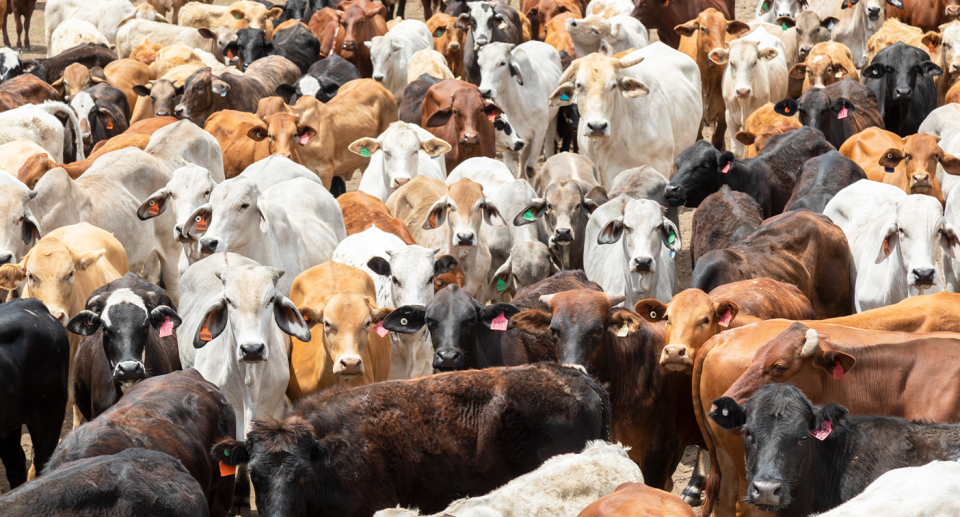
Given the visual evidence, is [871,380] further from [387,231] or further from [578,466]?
[387,231]

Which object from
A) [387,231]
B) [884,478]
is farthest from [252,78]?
[884,478]

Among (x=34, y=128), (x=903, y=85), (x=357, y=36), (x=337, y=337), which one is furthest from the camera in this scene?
(x=357, y=36)

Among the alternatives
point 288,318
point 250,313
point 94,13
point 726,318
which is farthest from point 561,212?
point 94,13

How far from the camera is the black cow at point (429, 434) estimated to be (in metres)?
4.57

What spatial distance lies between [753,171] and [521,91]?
136 inches

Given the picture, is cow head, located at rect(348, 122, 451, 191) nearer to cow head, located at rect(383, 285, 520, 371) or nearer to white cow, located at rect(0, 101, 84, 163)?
white cow, located at rect(0, 101, 84, 163)

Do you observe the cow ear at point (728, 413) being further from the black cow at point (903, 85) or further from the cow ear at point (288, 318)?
the black cow at point (903, 85)

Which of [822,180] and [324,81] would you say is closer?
[822,180]

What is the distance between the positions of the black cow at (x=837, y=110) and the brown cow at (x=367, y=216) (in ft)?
16.3

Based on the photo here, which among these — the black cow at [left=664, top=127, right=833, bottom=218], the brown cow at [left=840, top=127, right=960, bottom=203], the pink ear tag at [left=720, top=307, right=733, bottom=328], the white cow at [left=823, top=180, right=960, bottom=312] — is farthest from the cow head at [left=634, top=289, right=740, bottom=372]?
the brown cow at [left=840, top=127, right=960, bottom=203]

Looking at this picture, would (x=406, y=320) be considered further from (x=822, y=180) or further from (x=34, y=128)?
(x=34, y=128)

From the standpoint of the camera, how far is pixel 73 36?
1789cm

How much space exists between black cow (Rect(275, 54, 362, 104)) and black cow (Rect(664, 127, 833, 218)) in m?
4.03

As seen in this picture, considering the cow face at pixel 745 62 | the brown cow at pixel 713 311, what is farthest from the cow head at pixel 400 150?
the cow face at pixel 745 62
